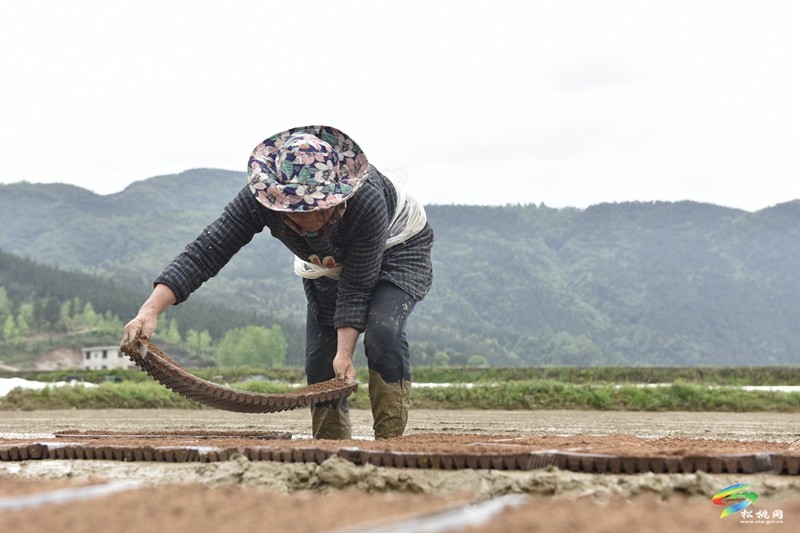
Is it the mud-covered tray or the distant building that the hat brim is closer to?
the mud-covered tray

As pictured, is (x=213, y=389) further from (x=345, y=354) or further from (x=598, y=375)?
(x=598, y=375)

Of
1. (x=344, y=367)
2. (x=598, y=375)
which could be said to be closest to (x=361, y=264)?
(x=344, y=367)

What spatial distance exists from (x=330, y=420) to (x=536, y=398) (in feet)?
33.4

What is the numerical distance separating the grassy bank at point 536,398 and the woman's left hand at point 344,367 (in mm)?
10321

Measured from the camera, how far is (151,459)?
13.7ft

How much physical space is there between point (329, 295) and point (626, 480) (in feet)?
10.2

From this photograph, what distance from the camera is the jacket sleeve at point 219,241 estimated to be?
18.1ft

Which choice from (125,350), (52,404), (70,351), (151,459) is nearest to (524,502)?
(151,459)

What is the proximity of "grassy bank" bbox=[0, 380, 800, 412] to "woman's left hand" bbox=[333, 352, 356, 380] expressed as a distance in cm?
1032

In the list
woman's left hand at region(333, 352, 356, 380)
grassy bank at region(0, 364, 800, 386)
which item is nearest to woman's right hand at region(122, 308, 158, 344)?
woman's left hand at region(333, 352, 356, 380)

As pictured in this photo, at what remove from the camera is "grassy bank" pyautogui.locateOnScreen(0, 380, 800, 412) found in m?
15.4

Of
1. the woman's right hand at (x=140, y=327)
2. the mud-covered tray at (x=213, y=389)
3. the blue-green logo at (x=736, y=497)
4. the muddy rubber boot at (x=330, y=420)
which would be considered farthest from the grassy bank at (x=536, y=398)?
the blue-green logo at (x=736, y=497)

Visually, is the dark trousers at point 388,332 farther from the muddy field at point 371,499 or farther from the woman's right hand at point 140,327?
the muddy field at point 371,499

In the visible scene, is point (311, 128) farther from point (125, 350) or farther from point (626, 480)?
point (626, 480)
